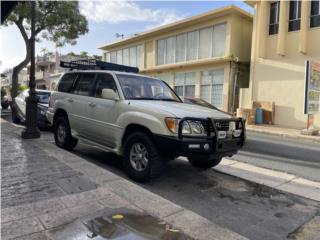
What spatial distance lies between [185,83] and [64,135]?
17681 millimetres

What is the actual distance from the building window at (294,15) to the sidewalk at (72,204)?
17.2 meters

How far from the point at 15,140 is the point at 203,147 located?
5.48 meters

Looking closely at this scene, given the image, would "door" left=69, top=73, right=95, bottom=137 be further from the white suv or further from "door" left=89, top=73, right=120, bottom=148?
"door" left=89, top=73, right=120, bottom=148

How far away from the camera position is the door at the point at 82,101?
657 cm

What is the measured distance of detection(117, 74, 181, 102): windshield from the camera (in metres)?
5.90

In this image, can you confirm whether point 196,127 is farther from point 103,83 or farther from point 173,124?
point 103,83

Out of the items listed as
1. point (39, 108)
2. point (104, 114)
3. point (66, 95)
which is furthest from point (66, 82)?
point (39, 108)

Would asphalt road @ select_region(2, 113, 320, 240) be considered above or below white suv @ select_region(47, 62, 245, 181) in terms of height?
below

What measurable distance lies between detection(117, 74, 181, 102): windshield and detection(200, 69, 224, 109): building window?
50.4ft

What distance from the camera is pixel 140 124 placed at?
5.17 metres

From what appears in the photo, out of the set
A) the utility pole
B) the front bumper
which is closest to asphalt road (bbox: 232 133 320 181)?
the front bumper

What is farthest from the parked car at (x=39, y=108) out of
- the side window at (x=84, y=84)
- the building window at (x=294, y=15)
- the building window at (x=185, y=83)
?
the building window at (x=294, y=15)

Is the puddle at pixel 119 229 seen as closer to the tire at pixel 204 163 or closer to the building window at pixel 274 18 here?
the tire at pixel 204 163

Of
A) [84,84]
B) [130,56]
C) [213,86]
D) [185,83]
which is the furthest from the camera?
[130,56]
